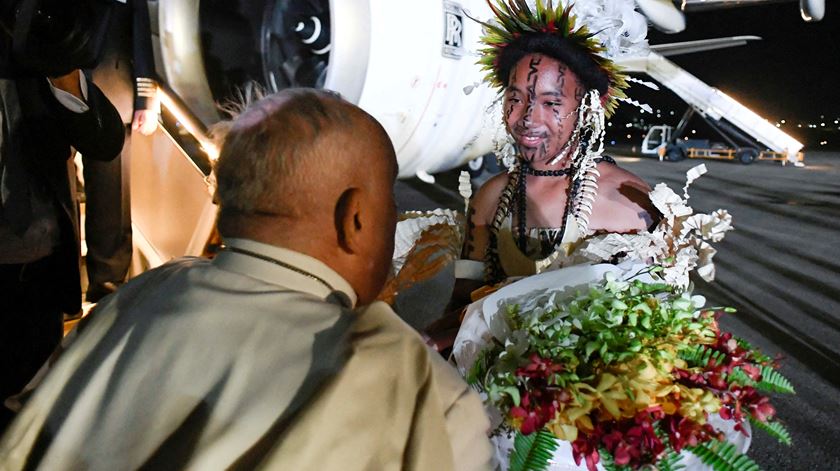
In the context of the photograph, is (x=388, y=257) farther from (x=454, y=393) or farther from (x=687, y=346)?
(x=687, y=346)

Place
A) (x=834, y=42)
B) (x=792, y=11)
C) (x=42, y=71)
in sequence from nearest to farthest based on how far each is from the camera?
(x=42, y=71) < (x=834, y=42) < (x=792, y=11)

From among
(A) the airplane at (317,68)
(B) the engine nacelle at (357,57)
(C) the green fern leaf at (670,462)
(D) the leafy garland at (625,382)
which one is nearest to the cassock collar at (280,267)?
(D) the leafy garland at (625,382)

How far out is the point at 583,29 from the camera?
222cm

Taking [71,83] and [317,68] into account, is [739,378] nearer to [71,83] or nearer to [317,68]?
[71,83]

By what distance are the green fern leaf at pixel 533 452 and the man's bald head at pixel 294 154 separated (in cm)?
72

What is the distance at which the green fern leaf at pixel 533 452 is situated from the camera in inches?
54.0

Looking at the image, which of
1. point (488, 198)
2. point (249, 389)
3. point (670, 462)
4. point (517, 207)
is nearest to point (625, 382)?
point (670, 462)

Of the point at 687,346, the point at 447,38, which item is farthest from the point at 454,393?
the point at 447,38

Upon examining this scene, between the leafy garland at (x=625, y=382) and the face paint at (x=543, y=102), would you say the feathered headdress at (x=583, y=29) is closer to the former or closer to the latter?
the face paint at (x=543, y=102)

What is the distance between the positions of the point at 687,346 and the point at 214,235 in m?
2.99

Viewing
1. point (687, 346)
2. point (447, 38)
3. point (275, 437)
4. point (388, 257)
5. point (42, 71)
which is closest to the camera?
point (275, 437)

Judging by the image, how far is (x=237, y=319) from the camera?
937 mm

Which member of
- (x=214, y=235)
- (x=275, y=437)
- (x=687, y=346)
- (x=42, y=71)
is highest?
(x=42, y=71)

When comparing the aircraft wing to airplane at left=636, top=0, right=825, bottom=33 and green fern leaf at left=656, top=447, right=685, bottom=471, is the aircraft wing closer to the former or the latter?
airplane at left=636, top=0, right=825, bottom=33
